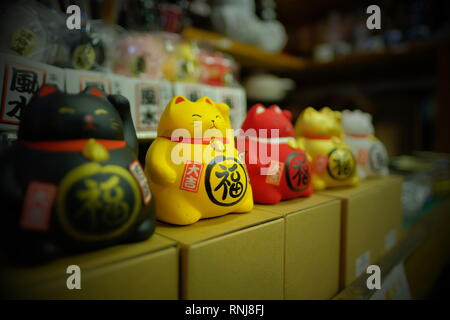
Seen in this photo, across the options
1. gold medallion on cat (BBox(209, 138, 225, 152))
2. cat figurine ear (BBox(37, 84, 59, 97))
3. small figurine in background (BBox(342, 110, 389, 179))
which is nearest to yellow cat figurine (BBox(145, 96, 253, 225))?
gold medallion on cat (BBox(209, 138, 225, 152))

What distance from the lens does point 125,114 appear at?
2.45ft

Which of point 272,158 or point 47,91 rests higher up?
point 47,91

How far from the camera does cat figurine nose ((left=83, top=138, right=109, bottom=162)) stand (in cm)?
60

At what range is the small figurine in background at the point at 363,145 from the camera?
4.59 feet

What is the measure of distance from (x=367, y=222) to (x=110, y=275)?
3.32ft

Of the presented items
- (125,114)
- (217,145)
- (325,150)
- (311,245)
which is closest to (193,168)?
(217,145)

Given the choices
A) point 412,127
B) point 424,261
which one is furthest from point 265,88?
point 424,261

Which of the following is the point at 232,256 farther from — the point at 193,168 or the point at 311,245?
the point at 311,245

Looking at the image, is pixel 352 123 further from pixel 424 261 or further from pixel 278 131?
pixel 424 261

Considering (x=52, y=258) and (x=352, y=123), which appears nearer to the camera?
(x=52, y=258)

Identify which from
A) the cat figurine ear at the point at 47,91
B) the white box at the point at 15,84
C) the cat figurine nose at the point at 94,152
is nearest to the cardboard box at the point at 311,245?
the cat figurine nose at the point at 94,152

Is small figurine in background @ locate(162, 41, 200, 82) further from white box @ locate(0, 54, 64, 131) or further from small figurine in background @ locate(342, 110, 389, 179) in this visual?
small figurine in background @ locate(342, 110, 389, 179)

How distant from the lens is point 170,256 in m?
0.66
